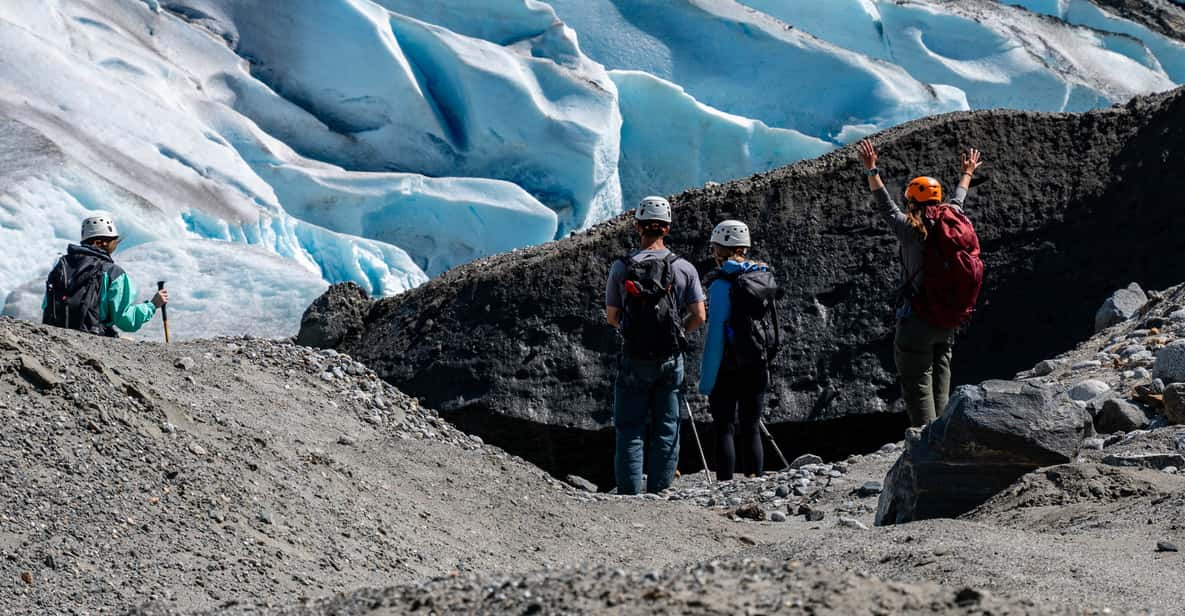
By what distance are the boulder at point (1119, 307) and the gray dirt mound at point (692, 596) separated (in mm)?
6483

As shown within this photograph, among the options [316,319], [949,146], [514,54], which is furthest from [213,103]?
[949,146]

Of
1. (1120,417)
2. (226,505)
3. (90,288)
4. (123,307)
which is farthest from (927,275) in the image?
(90,288)

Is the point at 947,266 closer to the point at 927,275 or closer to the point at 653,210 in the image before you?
the point at 927,275

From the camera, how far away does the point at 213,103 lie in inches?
737

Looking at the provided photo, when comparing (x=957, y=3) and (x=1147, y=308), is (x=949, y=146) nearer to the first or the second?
(x=1147, y=308)

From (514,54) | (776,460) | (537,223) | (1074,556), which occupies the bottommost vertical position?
(537,223)

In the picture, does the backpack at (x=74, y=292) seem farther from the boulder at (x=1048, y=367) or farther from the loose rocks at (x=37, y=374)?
the boulder at (x=1048, y=367)

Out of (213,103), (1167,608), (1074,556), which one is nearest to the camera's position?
(1167,608)

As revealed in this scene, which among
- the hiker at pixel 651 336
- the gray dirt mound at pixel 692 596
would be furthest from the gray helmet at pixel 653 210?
the gray dirt mound at pixel 692 596

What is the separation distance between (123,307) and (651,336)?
2.78m

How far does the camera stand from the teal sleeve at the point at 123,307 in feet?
24.9

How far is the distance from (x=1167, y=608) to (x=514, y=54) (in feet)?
54.5

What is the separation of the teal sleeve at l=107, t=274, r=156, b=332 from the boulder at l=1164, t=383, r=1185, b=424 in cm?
495

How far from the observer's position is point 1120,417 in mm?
7105
